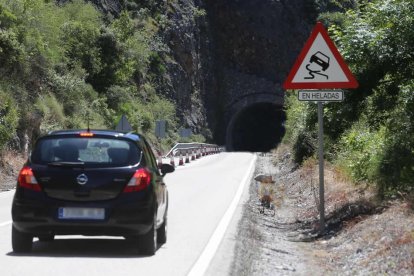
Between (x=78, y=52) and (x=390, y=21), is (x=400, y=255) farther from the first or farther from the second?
(x=78, y=52)

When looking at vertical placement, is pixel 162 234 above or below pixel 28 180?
below

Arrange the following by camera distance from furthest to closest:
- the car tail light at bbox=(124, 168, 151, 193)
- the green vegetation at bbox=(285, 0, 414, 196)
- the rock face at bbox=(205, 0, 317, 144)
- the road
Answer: the rock face at bbox=(205, 0, 317, 144), the green vegetation at bbox=(285, 0, 414, 196), the car tail light at bbox=(124, 168, 151, 193), the road

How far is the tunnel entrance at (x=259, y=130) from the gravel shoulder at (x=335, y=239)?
251 ft

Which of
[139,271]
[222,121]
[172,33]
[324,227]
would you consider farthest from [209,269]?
[222,121]

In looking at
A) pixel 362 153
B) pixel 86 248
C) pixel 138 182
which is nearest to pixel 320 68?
pixel 138 182

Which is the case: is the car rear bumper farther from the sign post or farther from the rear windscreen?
the sign post

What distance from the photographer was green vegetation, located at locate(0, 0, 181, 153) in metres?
30.2

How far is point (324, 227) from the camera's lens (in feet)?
39.7

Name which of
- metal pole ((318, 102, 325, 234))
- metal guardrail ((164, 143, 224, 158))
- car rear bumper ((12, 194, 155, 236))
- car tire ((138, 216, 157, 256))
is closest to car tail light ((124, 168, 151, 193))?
car rear bumper ((12, 194, 155, 236))

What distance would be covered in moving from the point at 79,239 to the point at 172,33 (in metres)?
64.5

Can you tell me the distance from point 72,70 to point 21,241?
34692 millimetres

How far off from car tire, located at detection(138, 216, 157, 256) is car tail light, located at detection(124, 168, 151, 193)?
1.62ft

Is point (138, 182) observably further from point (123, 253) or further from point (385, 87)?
point (385, 87)

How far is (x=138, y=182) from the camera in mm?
9273
